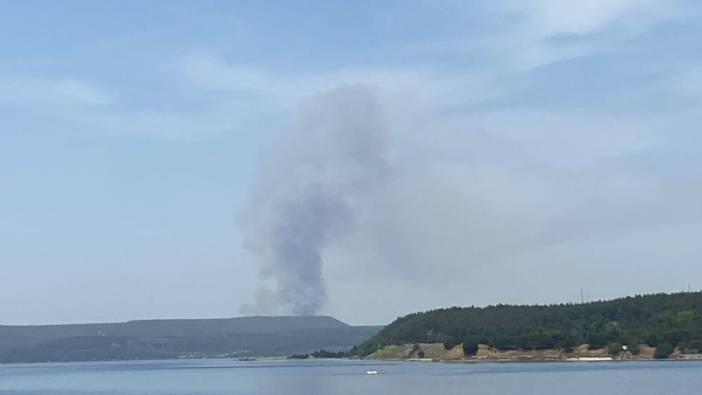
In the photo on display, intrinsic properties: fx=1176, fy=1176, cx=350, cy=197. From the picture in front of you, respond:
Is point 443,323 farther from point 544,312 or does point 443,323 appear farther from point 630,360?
point 630,360

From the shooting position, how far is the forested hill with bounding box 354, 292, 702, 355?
155250mm

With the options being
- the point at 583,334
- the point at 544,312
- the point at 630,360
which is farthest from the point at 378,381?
the point at 544,312

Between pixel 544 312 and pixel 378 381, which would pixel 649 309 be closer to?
pixel 544 312

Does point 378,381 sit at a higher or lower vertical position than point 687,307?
lower

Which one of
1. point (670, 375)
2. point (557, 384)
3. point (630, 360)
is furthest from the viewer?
point (630, 360)

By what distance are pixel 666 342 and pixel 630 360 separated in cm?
514

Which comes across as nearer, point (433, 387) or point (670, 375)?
point (433, 387)

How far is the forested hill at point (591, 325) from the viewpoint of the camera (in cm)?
15525

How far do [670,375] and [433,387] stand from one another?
Result: 20676mm

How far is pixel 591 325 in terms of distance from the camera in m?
169

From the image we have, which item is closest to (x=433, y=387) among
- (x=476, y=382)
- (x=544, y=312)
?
(x=476, y=382)

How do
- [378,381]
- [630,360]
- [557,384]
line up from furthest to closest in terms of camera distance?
[630,360], [378,381], [557,384]

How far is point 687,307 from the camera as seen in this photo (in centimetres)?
16725

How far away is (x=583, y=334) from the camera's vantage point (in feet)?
545
